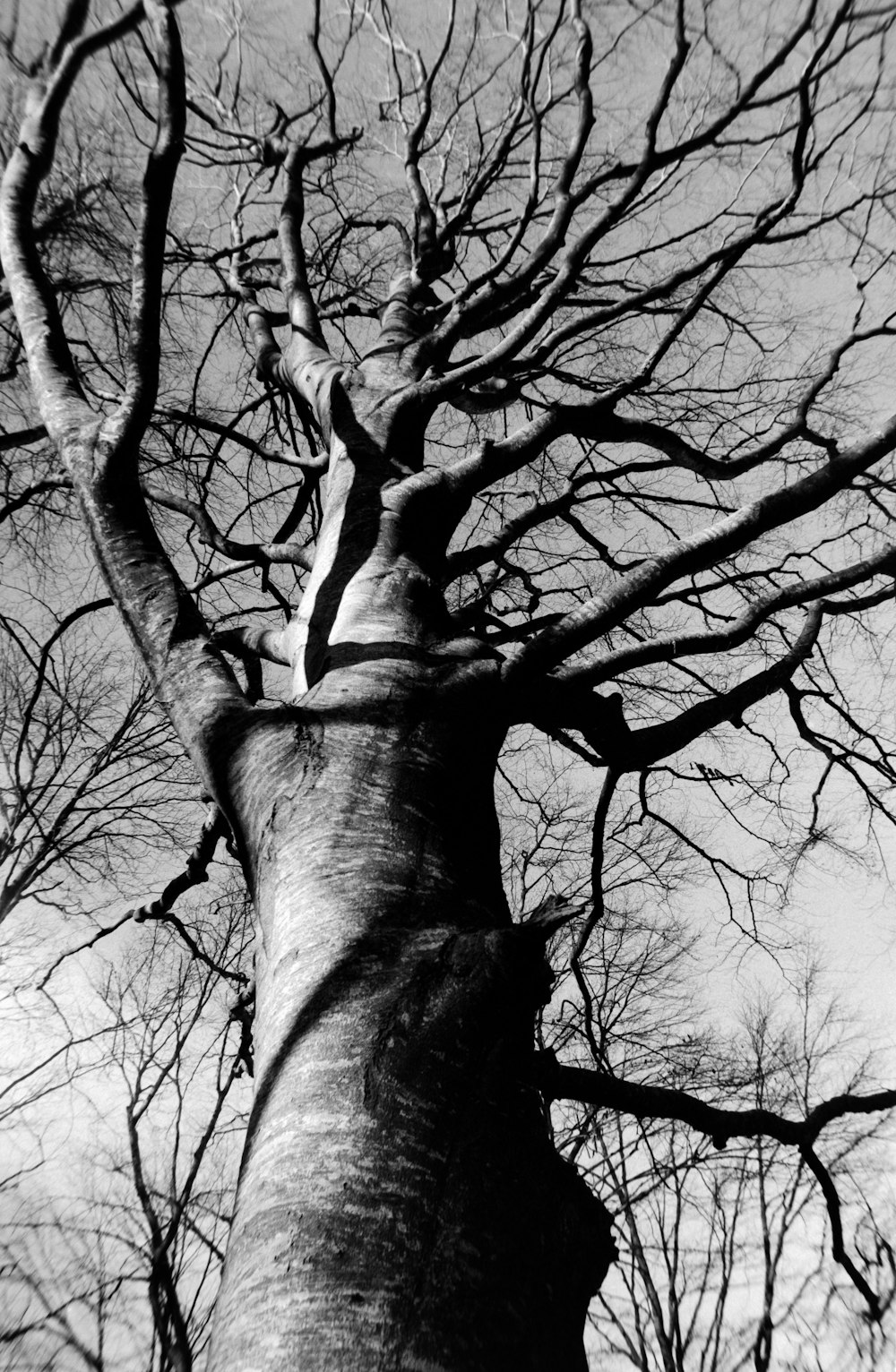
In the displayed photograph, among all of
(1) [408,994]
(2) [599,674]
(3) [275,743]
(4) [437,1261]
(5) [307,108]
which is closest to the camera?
(4) [437,1261]

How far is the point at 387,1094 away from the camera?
3.64 ft

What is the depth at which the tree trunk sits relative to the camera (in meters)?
0.93

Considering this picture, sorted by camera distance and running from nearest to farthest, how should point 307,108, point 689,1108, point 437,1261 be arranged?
point 437,1261 → point 689,1108 → point 307,108

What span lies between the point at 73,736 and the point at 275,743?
599 cm

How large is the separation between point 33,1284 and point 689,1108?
8.98m

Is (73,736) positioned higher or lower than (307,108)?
lower

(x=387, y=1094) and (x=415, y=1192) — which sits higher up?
(x=387, y=1094)

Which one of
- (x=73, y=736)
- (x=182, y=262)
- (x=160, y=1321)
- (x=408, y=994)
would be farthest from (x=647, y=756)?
(x=160, y=1321)

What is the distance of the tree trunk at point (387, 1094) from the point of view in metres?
0.93

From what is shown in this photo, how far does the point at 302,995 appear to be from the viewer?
4.21 ft

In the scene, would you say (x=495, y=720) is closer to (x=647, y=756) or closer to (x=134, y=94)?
(x=647, y=756)

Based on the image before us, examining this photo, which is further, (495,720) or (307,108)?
(307,108)

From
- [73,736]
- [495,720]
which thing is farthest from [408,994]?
[73,736]

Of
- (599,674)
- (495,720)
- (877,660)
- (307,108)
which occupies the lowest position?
(495,720)
